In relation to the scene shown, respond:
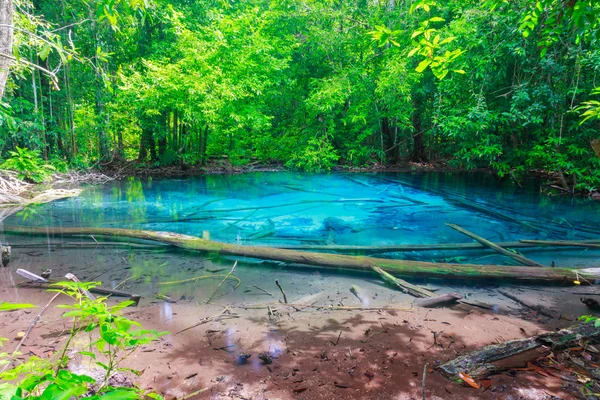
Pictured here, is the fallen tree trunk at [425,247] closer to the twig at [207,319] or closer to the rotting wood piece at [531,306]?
the rotting wood piece at [531,306]

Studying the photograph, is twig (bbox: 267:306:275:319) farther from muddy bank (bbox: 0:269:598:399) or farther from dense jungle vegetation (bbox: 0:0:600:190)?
dense jungle vegetation (bbox: 0:0:600:190)

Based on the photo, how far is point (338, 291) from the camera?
3830 millimetres

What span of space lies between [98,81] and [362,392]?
1478 cm

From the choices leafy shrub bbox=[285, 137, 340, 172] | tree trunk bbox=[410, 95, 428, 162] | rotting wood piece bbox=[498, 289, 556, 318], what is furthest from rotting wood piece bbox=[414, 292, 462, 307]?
tree trunk bbox=[410, 95, 428, 162]

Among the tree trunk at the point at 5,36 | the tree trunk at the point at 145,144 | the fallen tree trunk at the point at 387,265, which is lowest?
the fallen tree trunk at the point at 387,265

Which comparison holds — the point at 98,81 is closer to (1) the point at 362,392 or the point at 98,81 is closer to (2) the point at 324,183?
(2) the point at 324,183

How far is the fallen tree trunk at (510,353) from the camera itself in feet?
7.15

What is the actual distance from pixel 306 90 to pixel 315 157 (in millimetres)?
4507

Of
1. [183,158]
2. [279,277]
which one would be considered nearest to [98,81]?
[183,158]

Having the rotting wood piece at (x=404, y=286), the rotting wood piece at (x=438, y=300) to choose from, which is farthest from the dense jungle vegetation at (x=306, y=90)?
the rotting wood piece at (x=438, y=300)

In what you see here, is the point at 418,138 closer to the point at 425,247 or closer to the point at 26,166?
the point at 425,247

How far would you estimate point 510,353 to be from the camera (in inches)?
89.9

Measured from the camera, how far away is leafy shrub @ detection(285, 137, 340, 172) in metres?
15.4

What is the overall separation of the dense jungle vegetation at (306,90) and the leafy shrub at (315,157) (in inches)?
2.7
